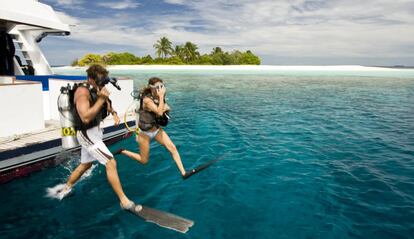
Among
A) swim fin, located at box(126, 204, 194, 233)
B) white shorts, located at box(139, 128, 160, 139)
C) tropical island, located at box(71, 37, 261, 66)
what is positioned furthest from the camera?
tropical island, located at box(71, 37, 261, 66)

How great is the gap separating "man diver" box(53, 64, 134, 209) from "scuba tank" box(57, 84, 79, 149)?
0.33 meters

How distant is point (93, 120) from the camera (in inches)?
222

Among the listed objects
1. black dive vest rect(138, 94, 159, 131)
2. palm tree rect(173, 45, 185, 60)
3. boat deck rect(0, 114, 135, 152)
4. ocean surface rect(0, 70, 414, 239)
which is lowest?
ocean surface rect(0, 70, 414, 239)

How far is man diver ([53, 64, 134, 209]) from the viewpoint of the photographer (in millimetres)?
Answer: 5254

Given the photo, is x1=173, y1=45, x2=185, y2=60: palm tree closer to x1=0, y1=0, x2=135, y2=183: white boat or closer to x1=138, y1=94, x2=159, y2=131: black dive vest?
x1=0, y1=0, x2=135, y2=183: white boat

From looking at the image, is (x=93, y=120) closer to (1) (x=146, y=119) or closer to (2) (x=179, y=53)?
(1) (x=146, y=119)

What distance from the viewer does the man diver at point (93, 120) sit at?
17.2 ft

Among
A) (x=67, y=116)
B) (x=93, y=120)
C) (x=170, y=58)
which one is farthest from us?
(x=170, y=58)

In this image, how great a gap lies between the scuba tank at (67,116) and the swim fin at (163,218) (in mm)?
2065

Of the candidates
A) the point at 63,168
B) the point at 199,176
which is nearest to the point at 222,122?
the point at 199,176

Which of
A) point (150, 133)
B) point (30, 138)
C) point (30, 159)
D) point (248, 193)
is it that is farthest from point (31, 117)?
point (248, 193)

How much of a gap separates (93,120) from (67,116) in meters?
0.71

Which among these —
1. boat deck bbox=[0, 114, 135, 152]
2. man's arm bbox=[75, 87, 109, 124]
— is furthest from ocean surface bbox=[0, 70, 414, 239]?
man's arm bbox=[75, 87, 109, 124]

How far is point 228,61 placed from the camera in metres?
118
